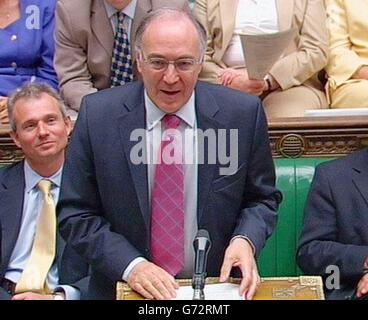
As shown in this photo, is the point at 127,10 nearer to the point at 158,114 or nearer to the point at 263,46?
the point at 263,46

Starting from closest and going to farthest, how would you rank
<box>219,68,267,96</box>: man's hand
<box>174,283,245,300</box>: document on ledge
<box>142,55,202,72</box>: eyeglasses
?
1. <box>174,283,245,300</box>: document on ledge
2. <box>142,55,202,72</box>: eyeglasses
3. <box>219,68,267,96</box>: man's hand

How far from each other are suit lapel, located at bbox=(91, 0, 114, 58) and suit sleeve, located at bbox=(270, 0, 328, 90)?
1.61 ft

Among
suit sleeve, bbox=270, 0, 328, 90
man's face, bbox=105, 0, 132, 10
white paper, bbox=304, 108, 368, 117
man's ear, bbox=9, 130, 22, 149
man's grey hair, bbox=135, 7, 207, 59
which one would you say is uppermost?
man's face, bbox=105, 0, 132, 10

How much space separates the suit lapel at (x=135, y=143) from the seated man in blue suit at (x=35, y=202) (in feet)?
1.02

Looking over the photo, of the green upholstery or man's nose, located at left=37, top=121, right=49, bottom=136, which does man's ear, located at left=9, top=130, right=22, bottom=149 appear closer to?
man's nose, located at left=37, top=121, right=49, bottom=136

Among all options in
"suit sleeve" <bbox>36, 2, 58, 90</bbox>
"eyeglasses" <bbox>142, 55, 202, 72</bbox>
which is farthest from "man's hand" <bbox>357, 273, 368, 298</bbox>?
"suit sleeve" <bbox>36, 2, 58, 90</bbox>

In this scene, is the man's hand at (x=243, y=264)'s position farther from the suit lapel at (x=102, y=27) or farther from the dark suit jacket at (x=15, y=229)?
the suit lapel at (x=102, y=27)

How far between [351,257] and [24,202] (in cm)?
83

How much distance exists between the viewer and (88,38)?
306cm

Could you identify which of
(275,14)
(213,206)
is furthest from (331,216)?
(275,14)

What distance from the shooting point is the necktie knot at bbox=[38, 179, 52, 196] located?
8.36ft

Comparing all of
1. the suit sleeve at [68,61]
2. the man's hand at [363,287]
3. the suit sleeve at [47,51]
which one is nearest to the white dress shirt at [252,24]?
the suit sleeve at [68,61]

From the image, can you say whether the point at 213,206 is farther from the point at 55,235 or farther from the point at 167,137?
the point at 55,235
